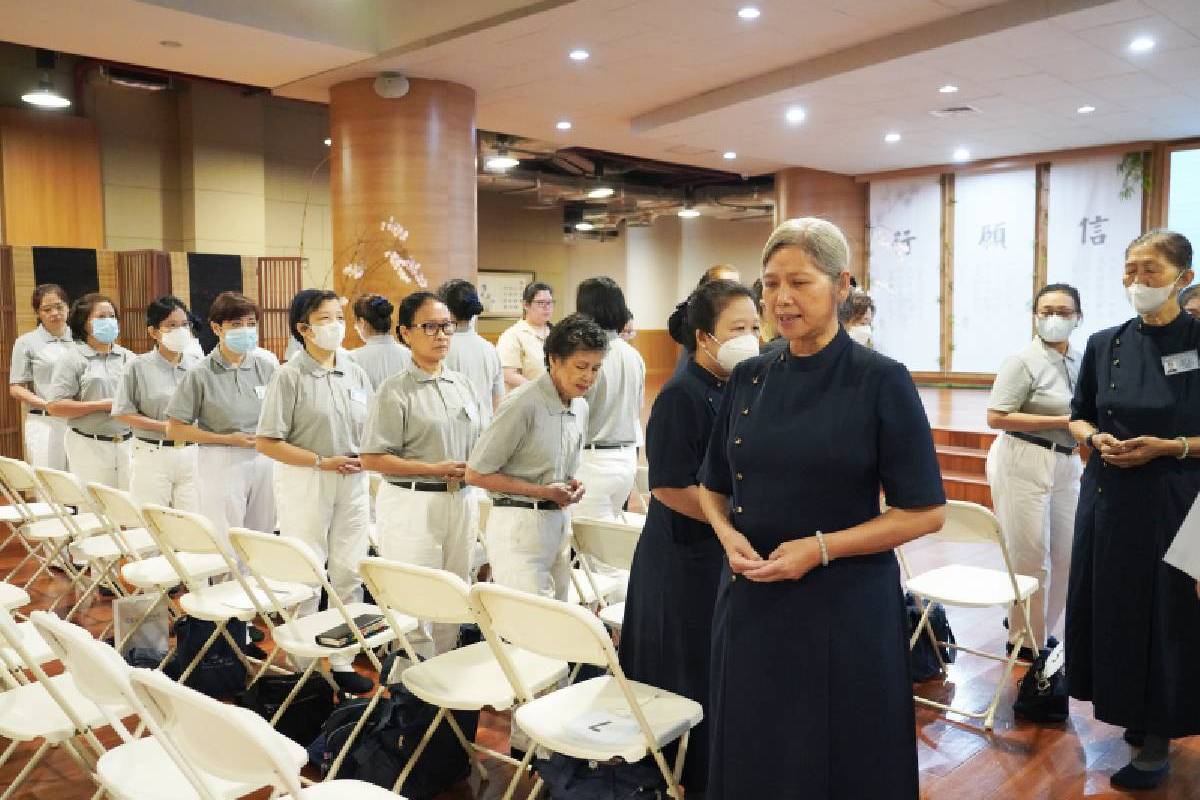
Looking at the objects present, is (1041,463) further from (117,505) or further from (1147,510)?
(117,505)

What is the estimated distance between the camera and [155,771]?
2.29 meters

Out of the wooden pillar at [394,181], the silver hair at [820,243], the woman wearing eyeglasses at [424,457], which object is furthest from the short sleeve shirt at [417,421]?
the wooden pillar at [394,181]

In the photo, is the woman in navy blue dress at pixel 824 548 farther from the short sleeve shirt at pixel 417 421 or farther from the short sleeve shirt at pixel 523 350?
the short sleeve shirt at pixel 523 350

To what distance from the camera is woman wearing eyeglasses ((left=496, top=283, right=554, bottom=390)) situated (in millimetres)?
6387

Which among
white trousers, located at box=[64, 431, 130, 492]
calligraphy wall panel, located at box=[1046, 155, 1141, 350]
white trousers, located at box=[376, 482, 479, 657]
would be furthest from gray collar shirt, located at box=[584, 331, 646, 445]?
calligraphy wall panel, located at box=[1046, 155, 1141, 350]

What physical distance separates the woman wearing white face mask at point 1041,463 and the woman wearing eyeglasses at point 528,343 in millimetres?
3144

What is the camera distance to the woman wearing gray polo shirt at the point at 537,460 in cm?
328

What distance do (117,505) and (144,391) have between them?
1280 mm

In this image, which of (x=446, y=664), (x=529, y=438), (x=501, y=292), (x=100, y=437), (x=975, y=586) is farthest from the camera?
(x=501, y=292)

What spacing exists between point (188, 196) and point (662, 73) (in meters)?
5.74

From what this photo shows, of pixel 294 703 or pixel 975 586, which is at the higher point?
pixel 975 586

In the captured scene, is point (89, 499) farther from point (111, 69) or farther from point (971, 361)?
point (971, 361)

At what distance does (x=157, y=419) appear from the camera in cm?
508

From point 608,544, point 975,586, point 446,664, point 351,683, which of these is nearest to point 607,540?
point 608,544
